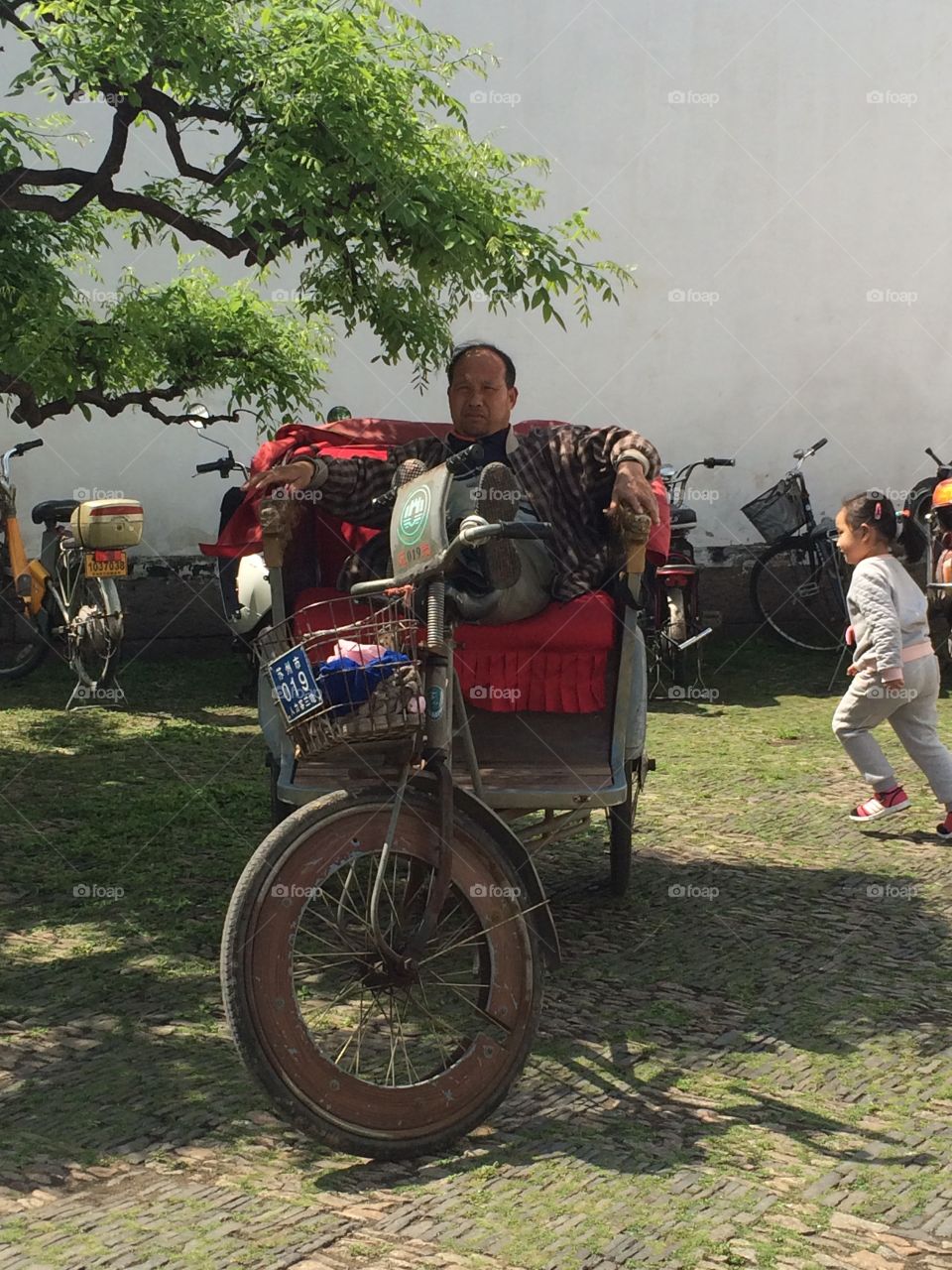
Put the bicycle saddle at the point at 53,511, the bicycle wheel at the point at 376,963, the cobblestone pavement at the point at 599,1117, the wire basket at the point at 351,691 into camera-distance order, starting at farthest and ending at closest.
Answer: the bicycle saddle at the point at 53,511 → the wire basket at the point at 351,691 → the bicycle wheel at the point at 376,963 → the cobblestone pavement at the point at 599,1117

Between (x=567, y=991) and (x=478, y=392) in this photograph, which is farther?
(x=478, y=392)

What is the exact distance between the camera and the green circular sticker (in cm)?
397

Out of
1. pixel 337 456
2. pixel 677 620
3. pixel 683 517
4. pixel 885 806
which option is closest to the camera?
pixel 337 456

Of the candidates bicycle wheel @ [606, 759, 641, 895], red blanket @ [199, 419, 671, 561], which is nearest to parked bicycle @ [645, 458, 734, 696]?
red blanket @ [199, 419, 671, 561]

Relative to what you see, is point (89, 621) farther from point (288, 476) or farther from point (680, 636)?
point (288, 476)

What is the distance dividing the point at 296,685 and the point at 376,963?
2.19ft

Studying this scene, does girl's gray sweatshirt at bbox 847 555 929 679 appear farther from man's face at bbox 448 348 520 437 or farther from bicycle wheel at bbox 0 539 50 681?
bicycle wheel at bbox 0 539 50 681

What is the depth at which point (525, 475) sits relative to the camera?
5.60 m

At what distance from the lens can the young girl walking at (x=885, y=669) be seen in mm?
7109

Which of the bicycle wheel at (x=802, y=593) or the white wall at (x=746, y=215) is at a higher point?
the white wall at (x=746, y=215)

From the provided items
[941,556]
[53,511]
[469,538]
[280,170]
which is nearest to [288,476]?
[469,538]

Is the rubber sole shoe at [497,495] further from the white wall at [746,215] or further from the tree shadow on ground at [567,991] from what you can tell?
the white wall at [746,215]

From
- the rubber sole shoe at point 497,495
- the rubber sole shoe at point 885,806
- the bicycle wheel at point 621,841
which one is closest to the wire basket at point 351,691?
the rubber sole shoe at point 497,495

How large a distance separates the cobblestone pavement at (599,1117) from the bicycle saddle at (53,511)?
593 centimetres
